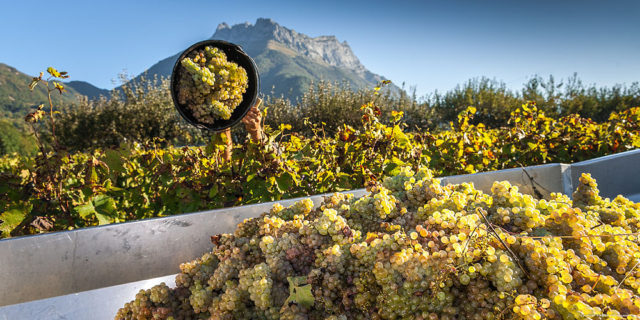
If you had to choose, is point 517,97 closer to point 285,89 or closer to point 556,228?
point 556,228

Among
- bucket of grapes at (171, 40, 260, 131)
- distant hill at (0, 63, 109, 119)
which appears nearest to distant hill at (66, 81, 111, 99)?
distant hill at (0, 63, 109, 119)

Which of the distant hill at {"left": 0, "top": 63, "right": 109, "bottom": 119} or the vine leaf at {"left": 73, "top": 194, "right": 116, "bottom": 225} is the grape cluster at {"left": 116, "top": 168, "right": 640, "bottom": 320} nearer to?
A: the vine leaf at {"left": 73, "top": 194, "right": 116, "bottom": 225}

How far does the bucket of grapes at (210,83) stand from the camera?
1.85m

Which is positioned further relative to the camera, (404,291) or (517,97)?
(517,97)

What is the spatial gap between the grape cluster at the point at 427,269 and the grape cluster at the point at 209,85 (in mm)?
856

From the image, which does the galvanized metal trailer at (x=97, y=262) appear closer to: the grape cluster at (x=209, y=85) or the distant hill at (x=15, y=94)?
the grape cluster at (x=209, y=85)

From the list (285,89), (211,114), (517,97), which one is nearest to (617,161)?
(211,114)

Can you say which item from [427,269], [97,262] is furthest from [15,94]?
[427,269]

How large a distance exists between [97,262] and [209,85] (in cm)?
93

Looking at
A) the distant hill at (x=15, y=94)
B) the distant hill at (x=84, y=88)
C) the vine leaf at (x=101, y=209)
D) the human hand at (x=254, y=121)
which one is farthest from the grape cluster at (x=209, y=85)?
the distant hill at (x=84, y=88)

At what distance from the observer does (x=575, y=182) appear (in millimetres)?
2334

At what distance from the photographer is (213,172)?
2.52 m

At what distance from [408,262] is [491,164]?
10.6 feet

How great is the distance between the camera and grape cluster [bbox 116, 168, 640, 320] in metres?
0.85
